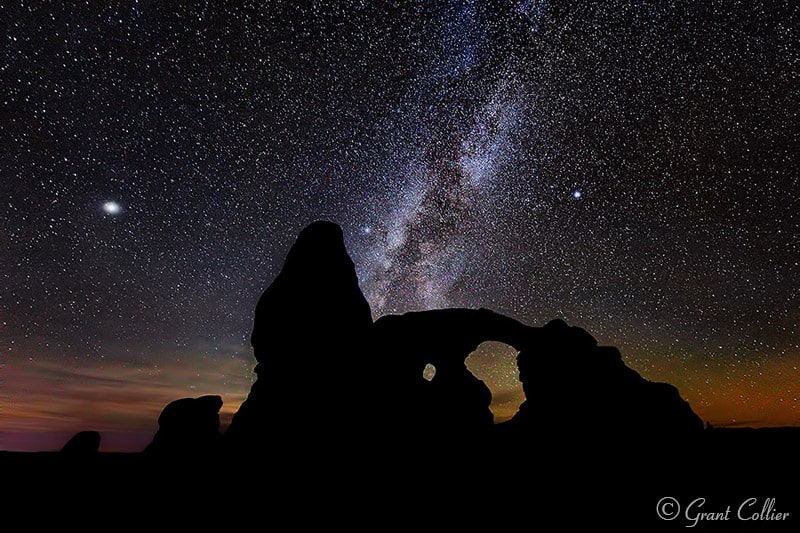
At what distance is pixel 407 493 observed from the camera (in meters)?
16.9

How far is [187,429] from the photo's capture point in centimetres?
2283

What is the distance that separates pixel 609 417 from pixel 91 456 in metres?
31.7

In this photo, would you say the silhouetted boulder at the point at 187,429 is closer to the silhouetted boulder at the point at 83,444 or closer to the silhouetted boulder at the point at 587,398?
the silhouetted boulder at the point at 83,444

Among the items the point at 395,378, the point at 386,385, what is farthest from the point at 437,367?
the point at 386,385

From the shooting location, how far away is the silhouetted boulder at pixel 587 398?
21547mm

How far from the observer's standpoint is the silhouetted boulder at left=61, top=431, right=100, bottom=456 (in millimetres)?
24266

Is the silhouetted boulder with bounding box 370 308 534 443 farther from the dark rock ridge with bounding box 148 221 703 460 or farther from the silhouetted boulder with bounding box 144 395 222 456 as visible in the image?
the silhouetted boulder with bounding box 144 395 222 456

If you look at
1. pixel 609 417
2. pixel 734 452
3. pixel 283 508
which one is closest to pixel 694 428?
pixel 734 452

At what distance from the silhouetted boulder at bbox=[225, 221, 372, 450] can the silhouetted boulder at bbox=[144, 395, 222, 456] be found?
2.86 meters

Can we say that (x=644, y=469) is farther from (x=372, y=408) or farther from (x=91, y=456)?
(x=91, y=456)

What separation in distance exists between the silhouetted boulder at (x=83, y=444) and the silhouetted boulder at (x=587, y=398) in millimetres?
26744

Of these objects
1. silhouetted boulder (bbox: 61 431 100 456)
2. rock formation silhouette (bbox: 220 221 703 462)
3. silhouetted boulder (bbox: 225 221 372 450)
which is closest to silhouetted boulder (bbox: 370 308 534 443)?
rock formation silhouette (bbox: 220 221 703 462)

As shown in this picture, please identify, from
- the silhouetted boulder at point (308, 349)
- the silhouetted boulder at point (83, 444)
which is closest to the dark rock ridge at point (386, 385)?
the silhouetted boulder at point (308, 349)

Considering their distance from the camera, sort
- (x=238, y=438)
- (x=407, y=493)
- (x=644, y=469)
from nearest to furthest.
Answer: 1. (x=407, y=493)
2. (x=644, y=469)
3. (x=238, y=438)
